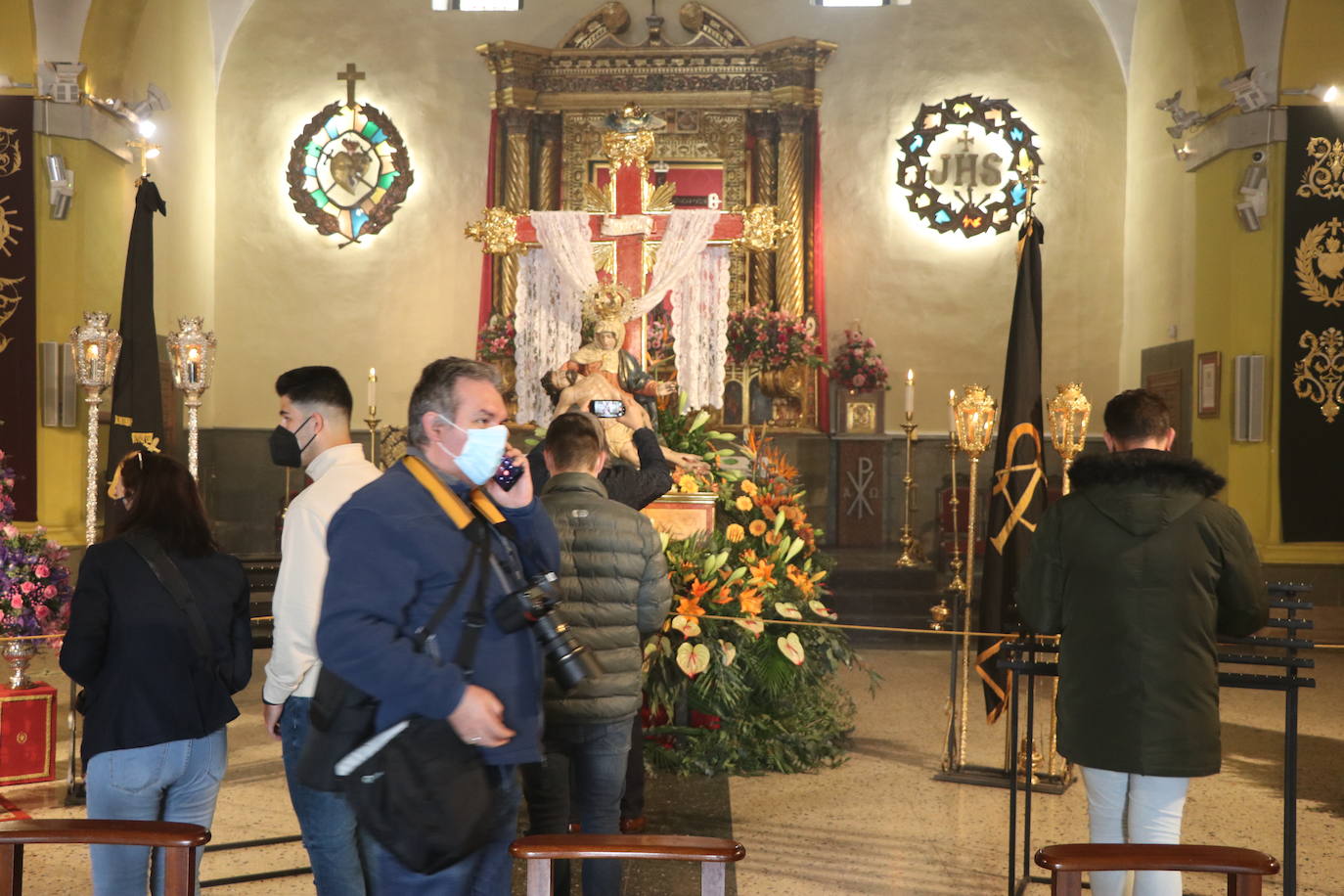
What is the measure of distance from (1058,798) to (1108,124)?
31.3ft

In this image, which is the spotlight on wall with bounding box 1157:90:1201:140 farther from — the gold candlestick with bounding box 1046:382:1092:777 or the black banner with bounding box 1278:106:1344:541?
the gold candlestick with bounding box 1046:382:1092:777

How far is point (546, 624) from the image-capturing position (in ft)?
7.99

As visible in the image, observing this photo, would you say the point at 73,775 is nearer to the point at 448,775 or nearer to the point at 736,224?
→ the point at 448,775

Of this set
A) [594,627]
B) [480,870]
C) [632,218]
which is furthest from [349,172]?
[480,870]

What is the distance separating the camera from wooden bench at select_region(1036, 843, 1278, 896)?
2.30 meters

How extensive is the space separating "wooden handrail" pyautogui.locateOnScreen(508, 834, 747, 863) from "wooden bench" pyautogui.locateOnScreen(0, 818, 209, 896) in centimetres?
59

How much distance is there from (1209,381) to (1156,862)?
9705 millimetres

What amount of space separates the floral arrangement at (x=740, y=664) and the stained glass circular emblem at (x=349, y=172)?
8354 millimetres

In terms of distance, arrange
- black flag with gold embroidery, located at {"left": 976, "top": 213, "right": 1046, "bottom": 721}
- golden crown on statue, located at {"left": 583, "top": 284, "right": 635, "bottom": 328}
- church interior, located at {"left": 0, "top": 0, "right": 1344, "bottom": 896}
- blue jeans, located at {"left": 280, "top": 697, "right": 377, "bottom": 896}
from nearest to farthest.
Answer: blue jeans, located at {"left": 280, "top": 697, "right": 377, "bottom": 896}, black flag with gold embroidery, located at {"left": 976, "top": 213, "right": 1046, "bottom": 721}, golden crown on statue, located at {"left": 583, "top": 284, "right": 635, "bottom": 328}, church interior, located at {"left": 0, "top": 0, "right": 1344, "bottom": 896}

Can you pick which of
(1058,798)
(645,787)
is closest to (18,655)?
(645,787)

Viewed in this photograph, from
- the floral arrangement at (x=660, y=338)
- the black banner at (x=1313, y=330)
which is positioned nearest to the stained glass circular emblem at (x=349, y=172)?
the floral arrangement at (x=660, y=338)

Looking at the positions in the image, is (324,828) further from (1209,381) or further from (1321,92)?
(1321,92)

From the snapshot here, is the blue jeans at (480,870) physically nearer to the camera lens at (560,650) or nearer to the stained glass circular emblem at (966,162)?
the camera lens at (560,650)

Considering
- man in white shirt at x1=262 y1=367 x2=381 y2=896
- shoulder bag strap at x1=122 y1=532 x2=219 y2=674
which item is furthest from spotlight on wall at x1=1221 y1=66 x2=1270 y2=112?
shoulder bag strap at x1=122 y1=532 x2=219 y2=674
